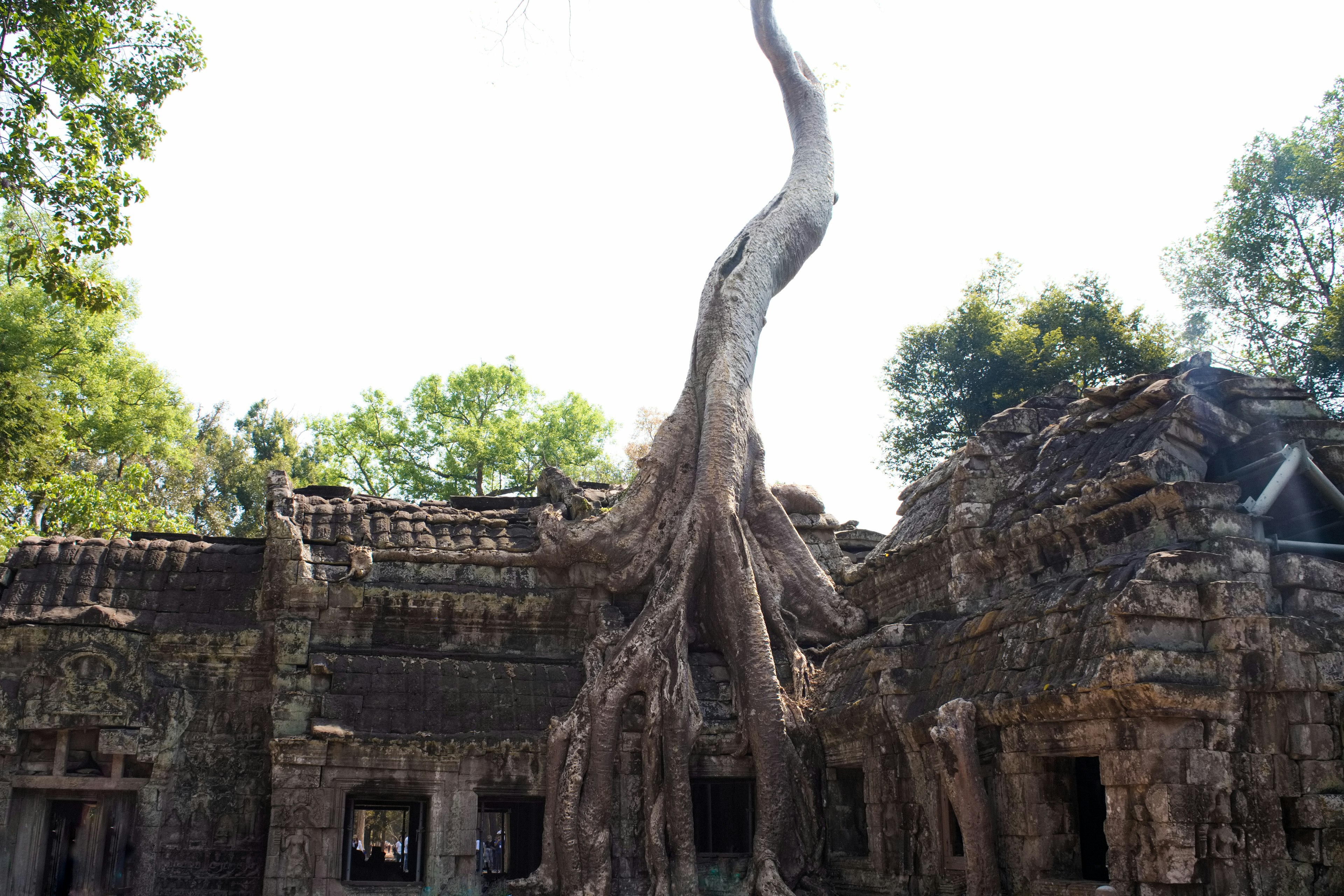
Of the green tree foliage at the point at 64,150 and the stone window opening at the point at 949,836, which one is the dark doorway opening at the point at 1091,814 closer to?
the stone window opening at the point at 949,836

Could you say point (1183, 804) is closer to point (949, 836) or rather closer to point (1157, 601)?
point (1157, 601)

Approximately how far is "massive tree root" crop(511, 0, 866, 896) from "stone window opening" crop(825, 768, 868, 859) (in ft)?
0.59

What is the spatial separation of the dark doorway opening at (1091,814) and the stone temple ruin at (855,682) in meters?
0.03

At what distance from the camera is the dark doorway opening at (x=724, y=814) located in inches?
421

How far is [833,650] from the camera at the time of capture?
11.8 m

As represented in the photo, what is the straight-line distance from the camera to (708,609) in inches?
472

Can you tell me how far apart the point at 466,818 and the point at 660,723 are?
6.39 feet

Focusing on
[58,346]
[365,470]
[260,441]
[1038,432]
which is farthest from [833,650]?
[260,441]

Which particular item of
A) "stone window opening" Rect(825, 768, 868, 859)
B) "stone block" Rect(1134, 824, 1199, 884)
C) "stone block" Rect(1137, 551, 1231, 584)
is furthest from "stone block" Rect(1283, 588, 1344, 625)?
"stone window opening" Rect(825, 768, 868, 859)

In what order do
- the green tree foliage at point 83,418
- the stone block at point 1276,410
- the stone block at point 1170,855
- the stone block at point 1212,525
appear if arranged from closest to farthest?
1. the stone block at point 1170,855
2. the stone block at point 1212,525
3. the stone block at point 1276,410
4. the green tree foliage at point 83,418

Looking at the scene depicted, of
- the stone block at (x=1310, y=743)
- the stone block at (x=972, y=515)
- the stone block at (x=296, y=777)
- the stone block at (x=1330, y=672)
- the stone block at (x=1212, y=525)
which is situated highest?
the stone block at (x=972, y=515)

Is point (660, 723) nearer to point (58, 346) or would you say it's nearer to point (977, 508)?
point (977, 508)

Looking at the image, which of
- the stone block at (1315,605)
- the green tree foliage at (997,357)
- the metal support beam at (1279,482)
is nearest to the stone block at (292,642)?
the metal support beam at (1279,482)

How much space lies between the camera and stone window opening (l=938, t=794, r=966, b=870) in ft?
26.8
